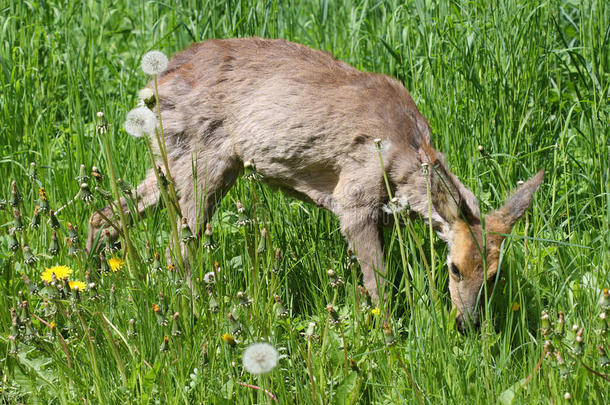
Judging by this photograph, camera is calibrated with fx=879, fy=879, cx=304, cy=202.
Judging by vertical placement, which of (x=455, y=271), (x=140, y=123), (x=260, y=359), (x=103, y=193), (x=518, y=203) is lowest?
(x=455, y=271)

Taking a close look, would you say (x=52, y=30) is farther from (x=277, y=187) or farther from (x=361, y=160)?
→ (x=361, y=160)

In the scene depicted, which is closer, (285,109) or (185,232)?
(185,232)

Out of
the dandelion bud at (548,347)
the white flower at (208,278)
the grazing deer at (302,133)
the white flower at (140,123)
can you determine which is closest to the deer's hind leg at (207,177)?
the grazing deer at (302,133)

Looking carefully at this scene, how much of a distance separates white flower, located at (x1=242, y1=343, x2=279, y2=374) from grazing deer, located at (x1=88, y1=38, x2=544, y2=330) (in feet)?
8.02

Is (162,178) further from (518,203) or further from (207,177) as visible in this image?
(518,203)

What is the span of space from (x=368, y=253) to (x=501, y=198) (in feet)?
3.30

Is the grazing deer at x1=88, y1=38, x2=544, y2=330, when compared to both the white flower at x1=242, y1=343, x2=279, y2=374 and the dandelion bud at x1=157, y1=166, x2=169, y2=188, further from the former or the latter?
the white flower at x1=242, y1=343, x2=279, y2=374

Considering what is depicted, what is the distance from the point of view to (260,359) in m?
2.49

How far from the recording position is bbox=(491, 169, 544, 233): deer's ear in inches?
182

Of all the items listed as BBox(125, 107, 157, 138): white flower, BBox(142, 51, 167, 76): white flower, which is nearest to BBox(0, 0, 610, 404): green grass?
BBox(125, 107, 157, 138): white flower

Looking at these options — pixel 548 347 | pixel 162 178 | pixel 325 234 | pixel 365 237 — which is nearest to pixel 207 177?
pixel 325 234

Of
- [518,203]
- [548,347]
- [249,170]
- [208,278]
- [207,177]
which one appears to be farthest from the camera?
[207,177]

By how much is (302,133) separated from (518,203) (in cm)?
131

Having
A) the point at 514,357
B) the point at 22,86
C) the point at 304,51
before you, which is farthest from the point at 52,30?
the point at 514,357
